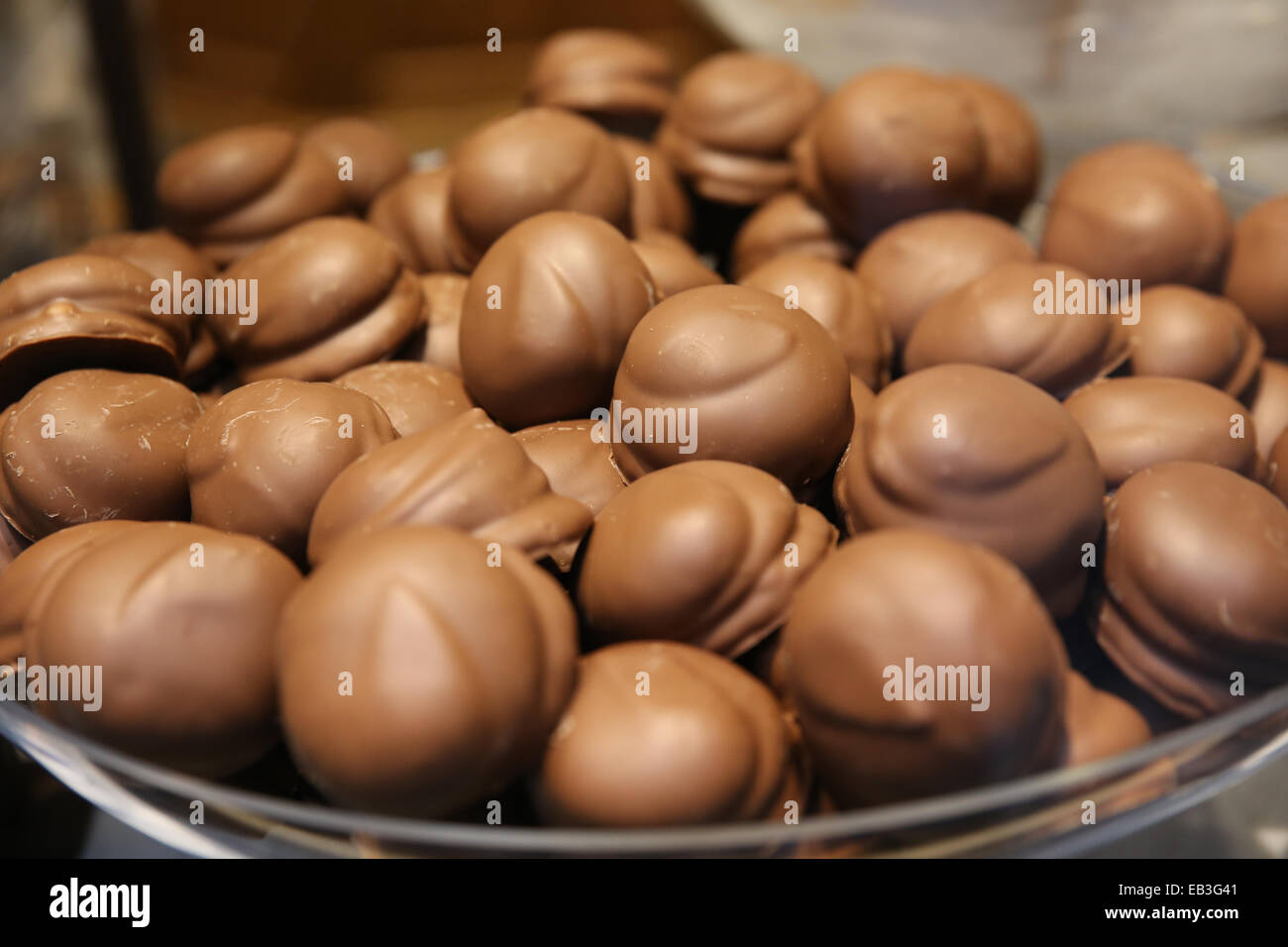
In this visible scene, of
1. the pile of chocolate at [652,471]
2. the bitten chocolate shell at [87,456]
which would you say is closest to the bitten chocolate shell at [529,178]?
the pile of chocolate at [652,471]

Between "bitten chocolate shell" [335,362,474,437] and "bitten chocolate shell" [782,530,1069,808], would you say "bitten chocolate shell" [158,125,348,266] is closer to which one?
"bitten chocolate shell" [335,362,474,437]

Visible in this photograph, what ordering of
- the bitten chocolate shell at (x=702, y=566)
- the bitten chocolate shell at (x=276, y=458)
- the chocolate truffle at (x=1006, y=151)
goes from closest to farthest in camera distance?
the bitten chocolate shell at (x=702, y=566)
the bitten chocolate shell at (x=276, y=458)
the chocolate truffle at (x=1006, y=151)

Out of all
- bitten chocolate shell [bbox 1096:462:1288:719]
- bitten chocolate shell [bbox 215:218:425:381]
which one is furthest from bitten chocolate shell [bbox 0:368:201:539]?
bitten chocolate shell [bbox 1096:462:1288:719]

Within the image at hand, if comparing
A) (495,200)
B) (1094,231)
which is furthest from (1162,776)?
(495,200)

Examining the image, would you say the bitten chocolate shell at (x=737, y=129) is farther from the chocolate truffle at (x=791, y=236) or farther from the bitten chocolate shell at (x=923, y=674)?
the bitten chocolate shell at (x=923, y=674)

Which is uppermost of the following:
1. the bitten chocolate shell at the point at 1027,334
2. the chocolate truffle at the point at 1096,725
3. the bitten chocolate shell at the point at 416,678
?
the bitten chocolate shell at the point at 1027,334

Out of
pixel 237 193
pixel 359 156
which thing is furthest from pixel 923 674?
pixel 359 156
